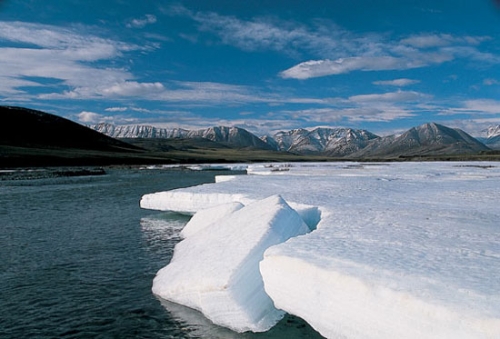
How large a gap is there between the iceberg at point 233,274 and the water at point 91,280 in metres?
0.25

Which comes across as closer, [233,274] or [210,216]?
[233,274]

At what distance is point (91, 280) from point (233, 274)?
4.66 m

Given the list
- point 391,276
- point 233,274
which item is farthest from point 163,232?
point 391,276

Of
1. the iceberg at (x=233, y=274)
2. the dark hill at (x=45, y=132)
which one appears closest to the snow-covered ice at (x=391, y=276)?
the iceberg at (x=233, y=274)

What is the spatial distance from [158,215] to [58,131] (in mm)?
138953

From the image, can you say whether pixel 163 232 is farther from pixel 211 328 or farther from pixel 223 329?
pixel 223 329

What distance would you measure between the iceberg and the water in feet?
0.83

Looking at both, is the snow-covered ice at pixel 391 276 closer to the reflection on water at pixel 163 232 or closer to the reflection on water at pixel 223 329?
the reflection on water at pixel 223 329

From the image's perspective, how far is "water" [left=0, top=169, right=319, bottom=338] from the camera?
728 cm

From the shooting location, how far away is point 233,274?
692 cm

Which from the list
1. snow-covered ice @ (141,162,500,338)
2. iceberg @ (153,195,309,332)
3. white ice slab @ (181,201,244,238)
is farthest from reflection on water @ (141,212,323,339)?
white ice slab @ (181,201,244,238)

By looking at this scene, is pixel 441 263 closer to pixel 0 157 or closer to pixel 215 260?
pixel 215 260

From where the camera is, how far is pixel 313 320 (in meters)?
6.06

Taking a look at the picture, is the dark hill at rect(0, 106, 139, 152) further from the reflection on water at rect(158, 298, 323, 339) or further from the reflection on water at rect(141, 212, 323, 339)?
the reflection on water at rect(158, 298, 323, 339)
